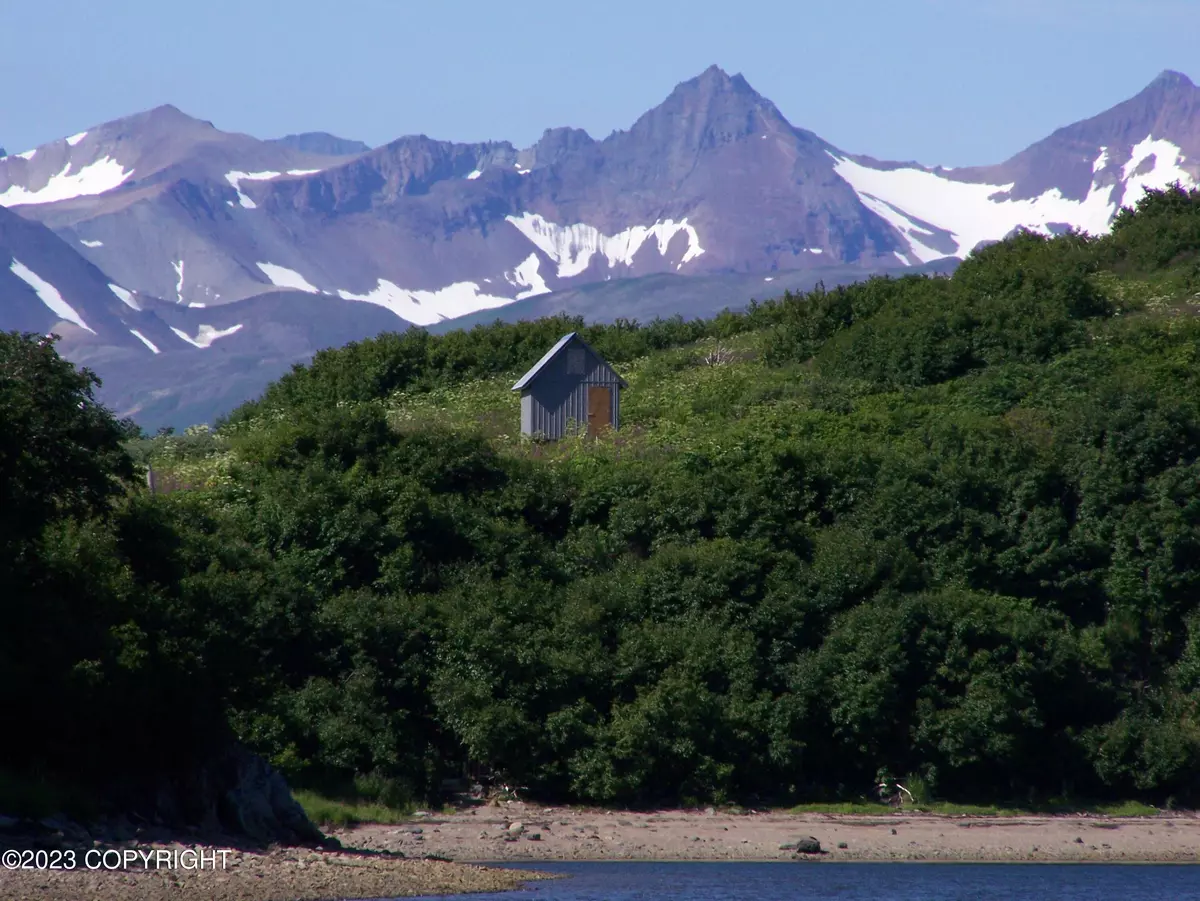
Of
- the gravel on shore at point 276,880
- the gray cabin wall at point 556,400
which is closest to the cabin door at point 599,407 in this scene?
the gray cabin wall at point 556,400

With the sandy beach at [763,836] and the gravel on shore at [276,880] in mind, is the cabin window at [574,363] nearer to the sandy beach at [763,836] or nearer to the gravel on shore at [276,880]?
the sandy beach at [763,836]

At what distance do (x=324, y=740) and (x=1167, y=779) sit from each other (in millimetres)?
16154

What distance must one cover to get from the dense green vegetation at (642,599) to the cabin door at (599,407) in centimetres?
171

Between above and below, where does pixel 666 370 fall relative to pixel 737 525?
above

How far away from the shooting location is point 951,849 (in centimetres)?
2855

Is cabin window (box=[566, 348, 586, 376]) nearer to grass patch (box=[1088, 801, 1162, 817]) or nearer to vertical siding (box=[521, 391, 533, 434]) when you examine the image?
vertical siding (box=[521, 391, 533, 434])

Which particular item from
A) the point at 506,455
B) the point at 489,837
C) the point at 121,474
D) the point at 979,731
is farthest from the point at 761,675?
the point at 121,474

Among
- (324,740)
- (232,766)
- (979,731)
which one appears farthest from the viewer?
(979,731)

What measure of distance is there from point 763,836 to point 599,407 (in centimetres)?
1788

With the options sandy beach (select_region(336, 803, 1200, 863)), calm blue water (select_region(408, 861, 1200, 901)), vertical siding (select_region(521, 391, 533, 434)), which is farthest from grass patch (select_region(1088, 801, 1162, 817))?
vertical siding (select_region(521, 391, 533, 434))

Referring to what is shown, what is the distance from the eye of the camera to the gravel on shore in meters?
18.8

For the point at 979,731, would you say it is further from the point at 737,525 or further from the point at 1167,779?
the point at 737,525

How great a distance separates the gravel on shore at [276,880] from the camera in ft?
61.7

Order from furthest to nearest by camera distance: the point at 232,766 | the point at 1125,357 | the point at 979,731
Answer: the point at 1125,357
the point at 979,731
the point at 232,766
